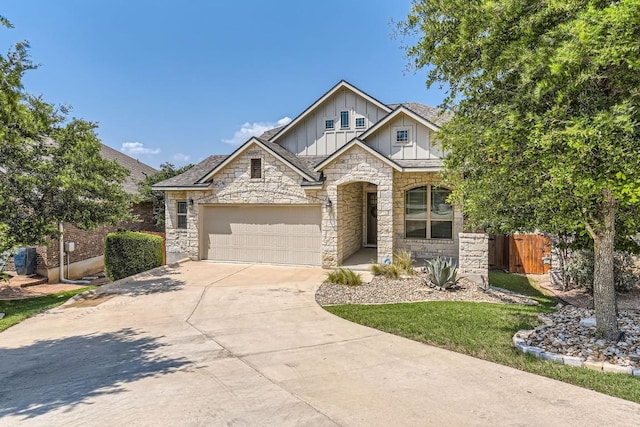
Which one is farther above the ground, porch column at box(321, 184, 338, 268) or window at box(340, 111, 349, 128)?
window at box(340, 111, 349, 128)

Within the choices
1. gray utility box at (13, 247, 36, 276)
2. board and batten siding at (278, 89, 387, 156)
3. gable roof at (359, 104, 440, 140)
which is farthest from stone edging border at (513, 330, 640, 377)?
gray utility box at (13, 247, 36, 276)

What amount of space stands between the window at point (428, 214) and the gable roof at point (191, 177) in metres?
8.49

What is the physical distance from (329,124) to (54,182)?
10.9m

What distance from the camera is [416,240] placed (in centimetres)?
1512

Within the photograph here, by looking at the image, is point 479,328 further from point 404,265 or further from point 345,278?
point 404,265

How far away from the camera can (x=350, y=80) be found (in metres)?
16.8

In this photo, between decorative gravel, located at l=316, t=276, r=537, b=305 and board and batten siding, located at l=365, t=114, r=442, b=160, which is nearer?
decorative gravel, located at l=316, t=276, r=537, b=305

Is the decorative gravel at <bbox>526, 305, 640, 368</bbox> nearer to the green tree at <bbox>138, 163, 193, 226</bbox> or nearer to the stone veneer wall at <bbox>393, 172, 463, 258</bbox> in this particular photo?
the stone veneer wall at <bbox>393, 172, 463, 258</bbox>

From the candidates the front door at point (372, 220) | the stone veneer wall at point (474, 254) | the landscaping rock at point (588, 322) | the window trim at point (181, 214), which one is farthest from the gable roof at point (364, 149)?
the landscaping rock at point (588, 322)

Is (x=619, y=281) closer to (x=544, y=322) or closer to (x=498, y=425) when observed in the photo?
(x=544, y=322)

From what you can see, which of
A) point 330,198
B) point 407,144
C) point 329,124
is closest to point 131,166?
point 329,124

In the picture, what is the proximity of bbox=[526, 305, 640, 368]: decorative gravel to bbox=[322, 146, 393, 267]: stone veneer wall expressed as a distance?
22.1 feet

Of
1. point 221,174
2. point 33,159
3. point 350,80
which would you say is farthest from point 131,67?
point 350,80

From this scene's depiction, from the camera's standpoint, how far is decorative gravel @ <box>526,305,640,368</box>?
5.17 m
